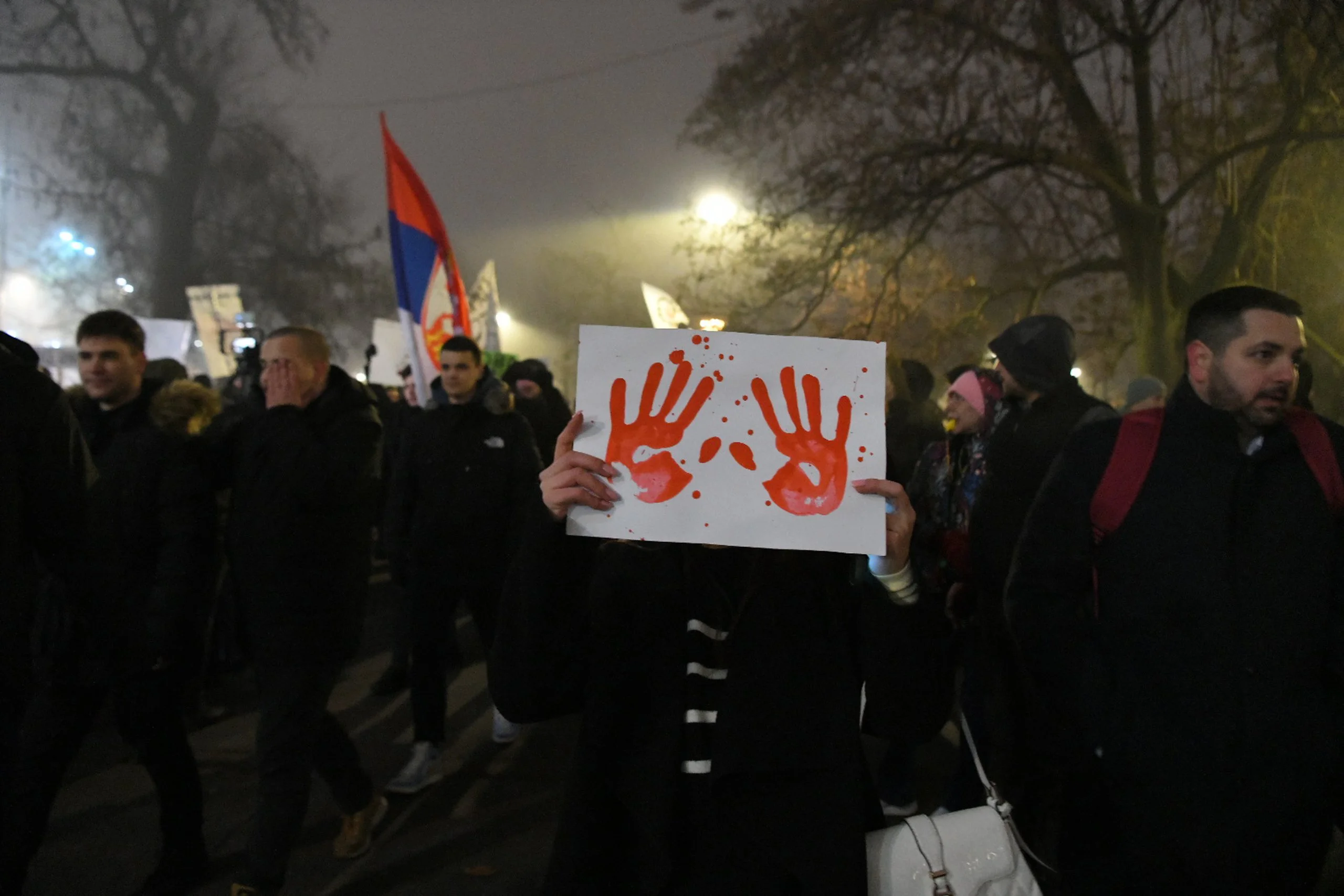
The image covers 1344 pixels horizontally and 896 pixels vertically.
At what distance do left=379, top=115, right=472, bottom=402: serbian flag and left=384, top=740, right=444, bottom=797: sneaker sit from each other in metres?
2.00

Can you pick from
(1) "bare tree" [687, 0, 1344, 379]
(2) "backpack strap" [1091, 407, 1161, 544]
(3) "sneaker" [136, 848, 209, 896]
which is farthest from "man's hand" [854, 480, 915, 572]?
(1) "bare tree" [687, 0, 1344, 379]

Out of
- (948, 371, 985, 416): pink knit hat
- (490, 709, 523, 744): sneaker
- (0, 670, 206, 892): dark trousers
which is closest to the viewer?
(0, 670, 206, 892): dark trousers

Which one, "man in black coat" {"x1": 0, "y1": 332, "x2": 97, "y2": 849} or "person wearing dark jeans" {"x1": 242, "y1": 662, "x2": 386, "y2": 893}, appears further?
"person wearing dark jeans" {"x1": 242, "y1": 662, "x2": 386, "y2": 893}

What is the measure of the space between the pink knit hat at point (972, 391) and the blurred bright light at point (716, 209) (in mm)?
8650

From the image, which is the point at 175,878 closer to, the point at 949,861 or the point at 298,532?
the point at 298,532

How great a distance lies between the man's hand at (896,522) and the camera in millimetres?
1661

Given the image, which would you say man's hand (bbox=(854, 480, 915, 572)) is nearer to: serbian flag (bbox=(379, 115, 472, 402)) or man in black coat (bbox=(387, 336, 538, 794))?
man in black coat (bbox=(387, 336, 538, 794))

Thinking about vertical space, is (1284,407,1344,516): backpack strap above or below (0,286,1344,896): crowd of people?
above

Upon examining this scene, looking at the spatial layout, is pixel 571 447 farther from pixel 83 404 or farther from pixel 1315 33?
pixel 1315 33

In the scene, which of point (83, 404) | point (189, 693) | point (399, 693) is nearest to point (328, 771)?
point (189, 693)

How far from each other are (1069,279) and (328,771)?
13.0m

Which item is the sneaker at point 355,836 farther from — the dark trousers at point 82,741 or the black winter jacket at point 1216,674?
the black winter jacket at point 1216,674

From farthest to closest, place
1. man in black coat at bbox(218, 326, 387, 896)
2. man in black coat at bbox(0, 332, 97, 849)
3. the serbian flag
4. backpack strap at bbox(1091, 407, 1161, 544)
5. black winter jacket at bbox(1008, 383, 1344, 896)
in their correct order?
the serbian flag < man in black coat at bbox(218, 326, 387, 896) < man in black coat at bbox(0, 332, 97, 849) < backpack strap at bbox(1091, 407, 1161, 544) < black winter jacket at bbox(1008, 383, 1344, 896)

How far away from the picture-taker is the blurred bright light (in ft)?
41.0
